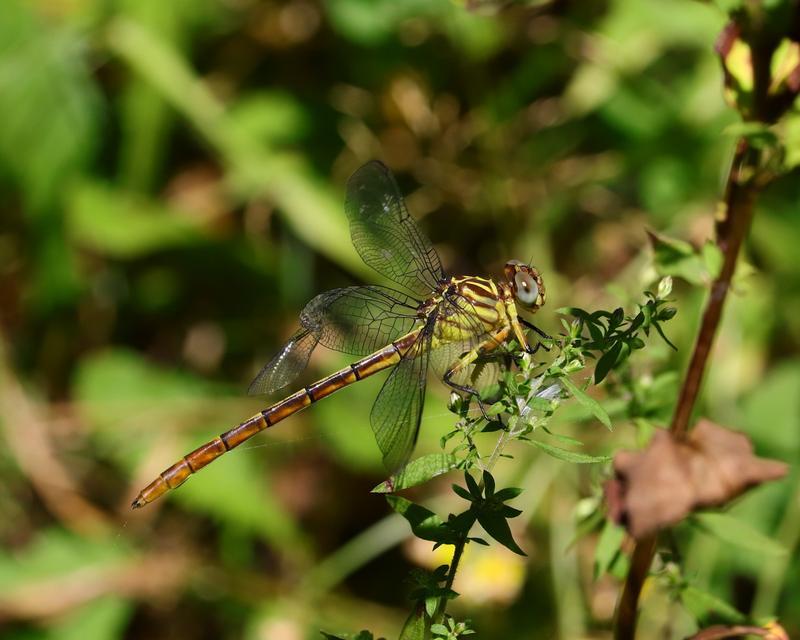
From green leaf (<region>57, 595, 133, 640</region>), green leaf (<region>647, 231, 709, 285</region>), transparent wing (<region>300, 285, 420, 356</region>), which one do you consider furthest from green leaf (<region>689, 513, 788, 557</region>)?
green leaf (<region>57, 595, 133, 640</region>)

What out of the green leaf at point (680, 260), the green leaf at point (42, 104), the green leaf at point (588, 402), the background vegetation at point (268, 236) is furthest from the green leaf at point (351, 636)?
the green leaf at point (42, 104)

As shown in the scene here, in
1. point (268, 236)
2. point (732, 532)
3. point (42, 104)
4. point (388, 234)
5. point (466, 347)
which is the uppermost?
point (42, 104)

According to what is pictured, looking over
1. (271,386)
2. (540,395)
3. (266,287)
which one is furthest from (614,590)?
(266,287)

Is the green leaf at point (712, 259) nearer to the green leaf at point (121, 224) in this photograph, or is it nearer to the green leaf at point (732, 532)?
the green leaf at point (732, 532)

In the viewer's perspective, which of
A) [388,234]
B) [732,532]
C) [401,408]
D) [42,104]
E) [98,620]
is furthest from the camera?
[42,104]

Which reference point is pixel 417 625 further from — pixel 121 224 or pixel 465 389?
pixel 121 224

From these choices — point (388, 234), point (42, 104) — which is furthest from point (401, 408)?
point (42, 104)

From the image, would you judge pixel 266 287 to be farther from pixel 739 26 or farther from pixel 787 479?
pixel 739 26
